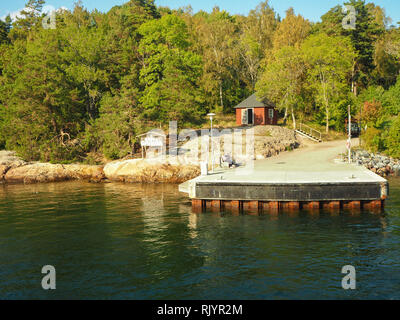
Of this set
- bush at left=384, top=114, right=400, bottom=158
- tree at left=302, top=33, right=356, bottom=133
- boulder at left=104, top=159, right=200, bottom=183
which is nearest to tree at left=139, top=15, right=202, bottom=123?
A: boulder at left=104, top=159, right=200, bottom=183

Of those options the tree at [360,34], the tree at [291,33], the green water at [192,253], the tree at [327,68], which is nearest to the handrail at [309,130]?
the tree at [327,68]

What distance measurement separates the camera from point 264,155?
137 ft

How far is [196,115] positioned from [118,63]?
16.5 meters

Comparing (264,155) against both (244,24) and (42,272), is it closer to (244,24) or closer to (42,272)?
(42,272)

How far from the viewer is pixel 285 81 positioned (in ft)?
189

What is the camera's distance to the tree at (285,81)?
188 feet

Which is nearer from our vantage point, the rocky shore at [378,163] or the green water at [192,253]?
the green water at [192,253]

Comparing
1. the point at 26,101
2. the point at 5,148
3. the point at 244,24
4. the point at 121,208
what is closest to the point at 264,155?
the point at 121,208

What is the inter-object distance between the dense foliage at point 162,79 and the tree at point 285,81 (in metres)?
0.17

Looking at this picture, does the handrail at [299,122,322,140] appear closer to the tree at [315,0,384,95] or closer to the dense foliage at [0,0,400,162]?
the dense foliage at [0,0,400,162]

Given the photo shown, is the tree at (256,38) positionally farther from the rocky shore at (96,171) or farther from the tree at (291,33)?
the rocky shore at (96,171)

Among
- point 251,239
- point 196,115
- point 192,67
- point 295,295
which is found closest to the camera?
point 295,295

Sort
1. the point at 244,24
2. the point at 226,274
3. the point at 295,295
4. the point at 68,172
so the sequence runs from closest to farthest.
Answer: the point at 295,295 < the point at 226,274 < the point at 68,172 < the point at 244,24

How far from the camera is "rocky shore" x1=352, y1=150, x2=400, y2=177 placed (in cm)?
3894
